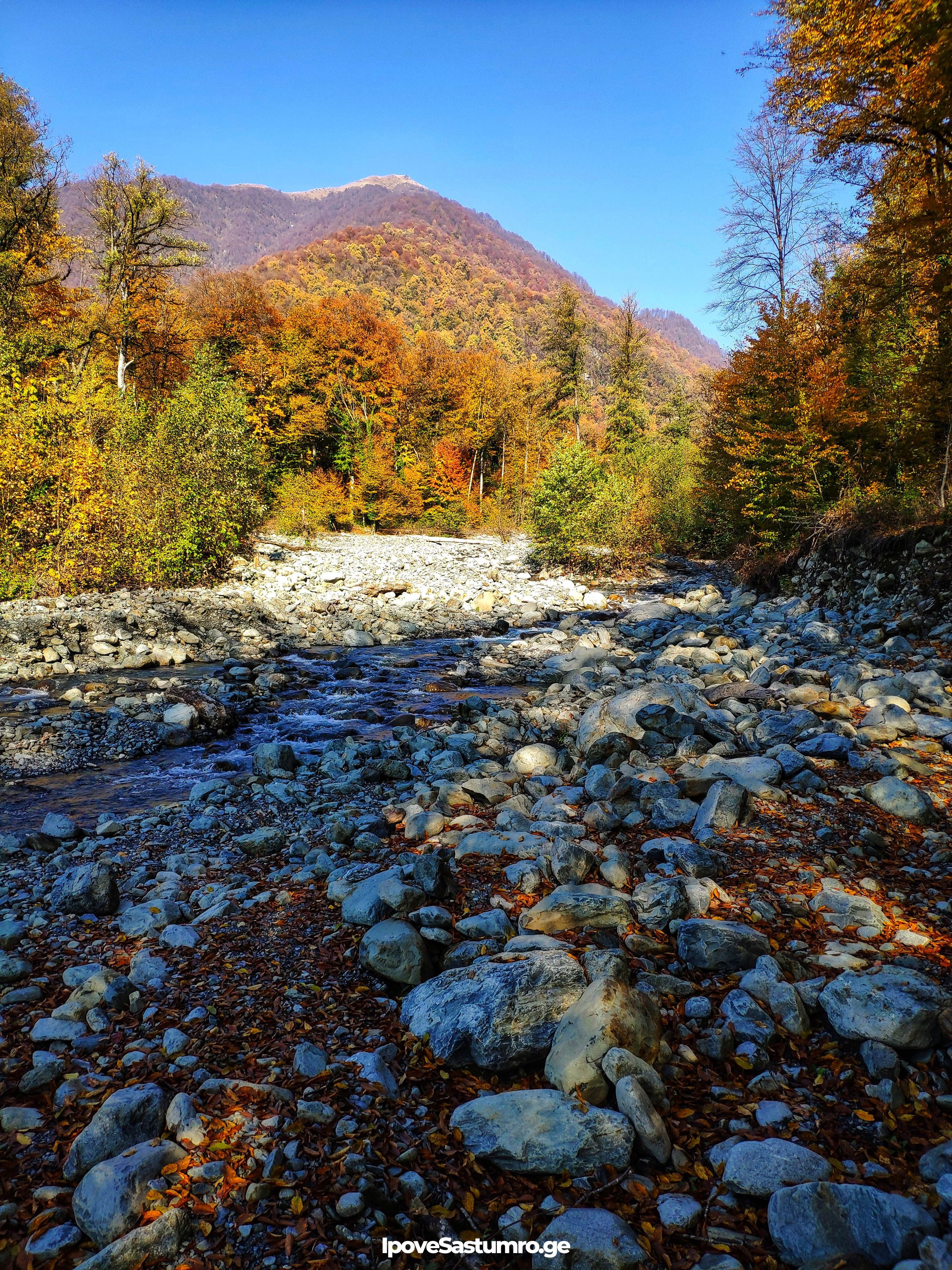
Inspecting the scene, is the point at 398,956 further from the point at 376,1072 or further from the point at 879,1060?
the point at 879,1060

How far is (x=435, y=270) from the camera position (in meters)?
84.2

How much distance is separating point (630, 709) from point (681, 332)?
17442 centimetres

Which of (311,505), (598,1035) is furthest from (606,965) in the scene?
(311,505)

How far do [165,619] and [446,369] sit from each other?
1249 inches

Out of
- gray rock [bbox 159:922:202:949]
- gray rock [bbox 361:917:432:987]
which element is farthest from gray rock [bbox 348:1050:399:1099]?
gray rock [bbox 159:922:202:949]

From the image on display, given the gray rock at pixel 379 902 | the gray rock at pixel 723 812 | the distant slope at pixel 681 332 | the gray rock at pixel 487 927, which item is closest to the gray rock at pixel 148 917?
the gray rock at pixel 379 902

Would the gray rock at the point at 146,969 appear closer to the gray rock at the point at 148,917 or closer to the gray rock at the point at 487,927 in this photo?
the gray rock at the point at 148,917

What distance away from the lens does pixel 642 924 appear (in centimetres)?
322

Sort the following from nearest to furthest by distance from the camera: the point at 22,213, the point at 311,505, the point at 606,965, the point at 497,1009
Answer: the point at 497,1009 < the point at 606,965 < the point at 22,213 < the point at 311,505

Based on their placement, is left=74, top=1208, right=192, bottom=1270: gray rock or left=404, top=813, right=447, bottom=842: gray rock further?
left=404, top=813, right=447, bottom=842: gray rock

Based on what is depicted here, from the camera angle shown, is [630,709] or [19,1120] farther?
[630,709]

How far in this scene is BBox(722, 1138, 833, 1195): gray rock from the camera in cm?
183

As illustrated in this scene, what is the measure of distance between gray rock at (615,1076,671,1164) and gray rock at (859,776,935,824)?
2989mm

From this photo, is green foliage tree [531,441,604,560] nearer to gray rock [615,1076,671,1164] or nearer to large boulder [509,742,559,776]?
large boulder [509,742,559,776]
